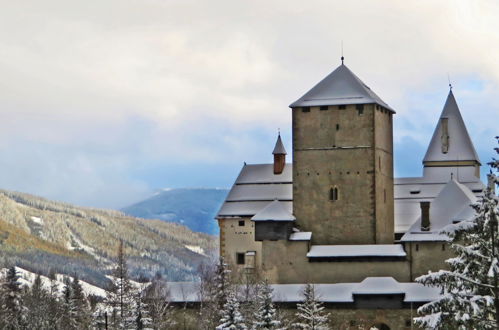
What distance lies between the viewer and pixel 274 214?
83500mm

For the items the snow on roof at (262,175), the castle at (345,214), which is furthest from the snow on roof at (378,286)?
the snow on roof at (262,175)

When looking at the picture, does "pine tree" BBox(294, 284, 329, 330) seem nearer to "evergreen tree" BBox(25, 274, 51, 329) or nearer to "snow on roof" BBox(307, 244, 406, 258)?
"snow on roof" BBox(307, 244, 406, 258)

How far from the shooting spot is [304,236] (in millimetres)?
82125

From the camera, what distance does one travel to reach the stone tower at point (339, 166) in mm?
83125

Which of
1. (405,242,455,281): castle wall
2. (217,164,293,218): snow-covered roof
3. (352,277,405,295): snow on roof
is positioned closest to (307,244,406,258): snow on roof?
(405,242,455,281): castle wall

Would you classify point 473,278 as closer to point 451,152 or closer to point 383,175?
point 383,175

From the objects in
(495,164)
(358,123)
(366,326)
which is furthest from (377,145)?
(495,164)

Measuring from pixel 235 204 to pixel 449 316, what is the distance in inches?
2322

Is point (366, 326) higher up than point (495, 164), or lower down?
lower down

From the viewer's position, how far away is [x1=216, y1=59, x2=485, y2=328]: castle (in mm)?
79875

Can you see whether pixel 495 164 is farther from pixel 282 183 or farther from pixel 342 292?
pixel 282 183

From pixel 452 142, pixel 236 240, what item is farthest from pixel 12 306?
pixel 452 142

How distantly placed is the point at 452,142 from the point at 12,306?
Result: 37741mm

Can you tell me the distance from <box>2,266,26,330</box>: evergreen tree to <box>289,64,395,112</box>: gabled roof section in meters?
23.8
